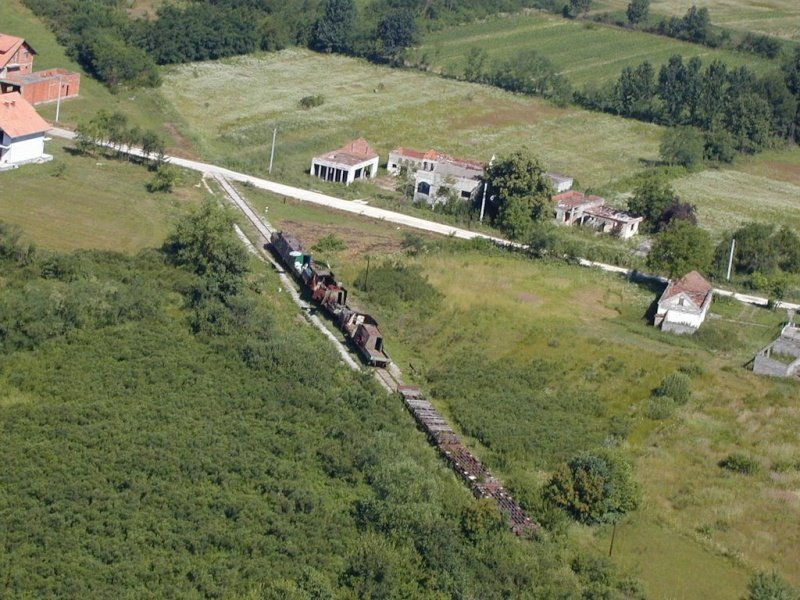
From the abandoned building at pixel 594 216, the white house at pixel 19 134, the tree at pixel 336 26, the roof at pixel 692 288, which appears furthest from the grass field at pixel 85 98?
the roof at pixel 692 288

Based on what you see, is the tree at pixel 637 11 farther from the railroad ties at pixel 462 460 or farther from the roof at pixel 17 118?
the railroad ties at pixel 462 460

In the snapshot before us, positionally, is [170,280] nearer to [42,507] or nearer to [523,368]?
[523,368]

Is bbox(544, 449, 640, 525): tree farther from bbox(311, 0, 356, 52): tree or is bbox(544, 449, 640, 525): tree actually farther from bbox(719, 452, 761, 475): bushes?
bbox(311, 0, 356, 52): tree

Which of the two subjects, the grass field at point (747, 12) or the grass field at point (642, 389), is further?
the grass field at point (747, 12)

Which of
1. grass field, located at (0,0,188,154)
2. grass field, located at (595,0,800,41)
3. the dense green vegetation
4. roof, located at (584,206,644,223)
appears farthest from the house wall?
grass field, located at (595,0,800,41)

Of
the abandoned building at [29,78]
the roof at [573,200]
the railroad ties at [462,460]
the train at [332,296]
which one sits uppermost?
the abandoned building at [29,78]

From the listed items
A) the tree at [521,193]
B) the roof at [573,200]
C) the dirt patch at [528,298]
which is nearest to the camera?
the dirt patch at [528,298]

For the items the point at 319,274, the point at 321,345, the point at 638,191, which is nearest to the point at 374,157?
the point at 638,191
